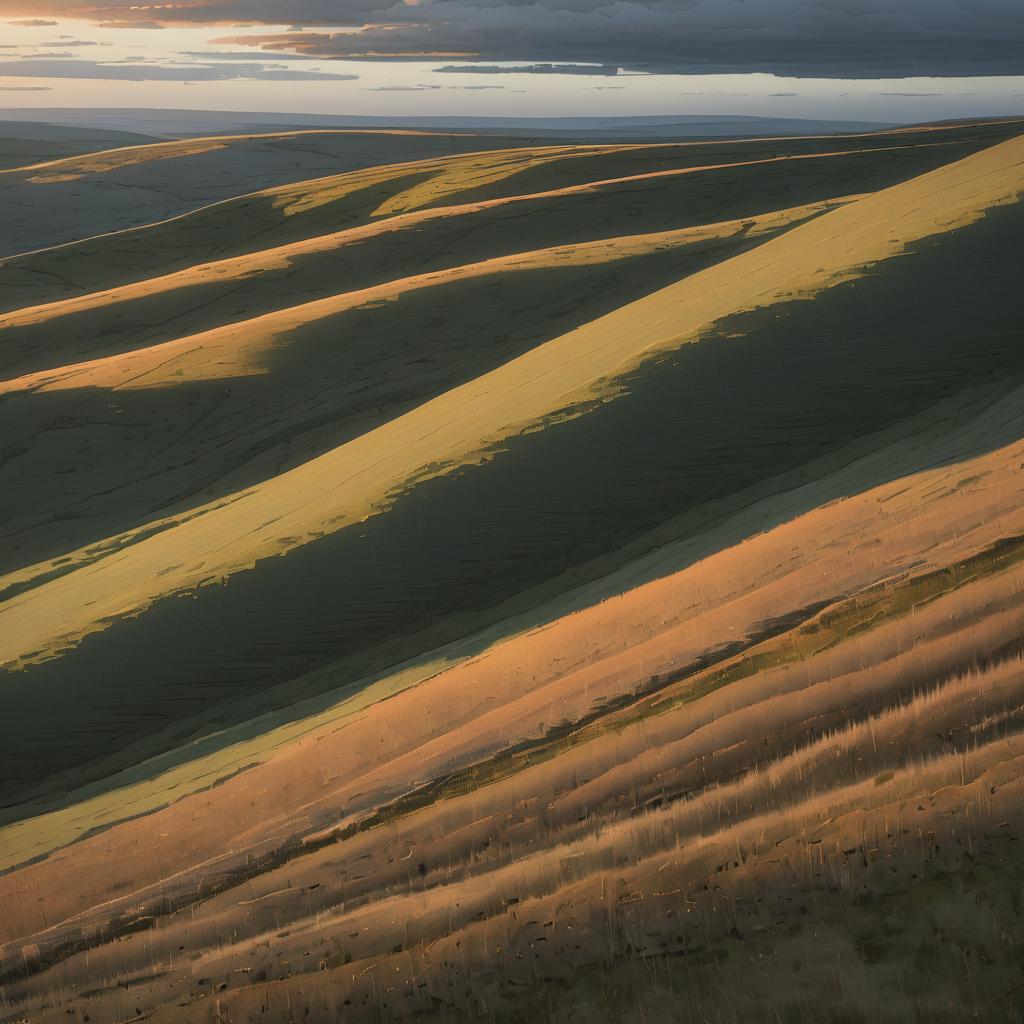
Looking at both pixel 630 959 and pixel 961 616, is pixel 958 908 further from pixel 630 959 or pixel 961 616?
pixel 961 616

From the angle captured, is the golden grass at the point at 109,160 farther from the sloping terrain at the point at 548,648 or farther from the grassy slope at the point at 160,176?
the sloping terrain at the point at 548,648

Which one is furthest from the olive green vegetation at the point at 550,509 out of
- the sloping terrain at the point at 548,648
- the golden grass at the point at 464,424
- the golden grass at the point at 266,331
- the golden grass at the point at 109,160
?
the golden grass at the point at 109,160

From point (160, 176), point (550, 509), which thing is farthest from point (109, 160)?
point (550, 509)

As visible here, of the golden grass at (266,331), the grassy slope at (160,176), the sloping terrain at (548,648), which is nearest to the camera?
the sloping terrain at (548,648)

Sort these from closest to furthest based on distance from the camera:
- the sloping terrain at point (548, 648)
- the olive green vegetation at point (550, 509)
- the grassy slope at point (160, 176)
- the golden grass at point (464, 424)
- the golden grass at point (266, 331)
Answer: the sloping terrain at point (548, 648) < the olive green vegetation at point (550, 509) < the golden grass at point (464, 424) < the golden grass at point (266, 331) < the grassy slope at point (160, 176)

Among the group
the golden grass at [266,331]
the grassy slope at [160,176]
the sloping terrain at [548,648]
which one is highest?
the grassy slope at [160,176]

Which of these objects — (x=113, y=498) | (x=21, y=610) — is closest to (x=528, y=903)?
(x=21, y=610)

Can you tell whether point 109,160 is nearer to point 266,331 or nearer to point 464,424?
point 266,331

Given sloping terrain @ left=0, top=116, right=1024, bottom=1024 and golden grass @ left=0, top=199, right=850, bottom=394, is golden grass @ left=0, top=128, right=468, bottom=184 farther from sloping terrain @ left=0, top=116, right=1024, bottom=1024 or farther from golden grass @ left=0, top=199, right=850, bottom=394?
sloping terrain @ left=0, top=116, right=1024, bottom=1024
